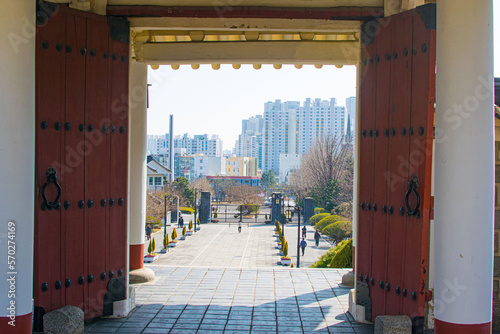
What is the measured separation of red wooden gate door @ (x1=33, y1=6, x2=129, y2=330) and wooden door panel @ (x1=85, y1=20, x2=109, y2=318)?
0.01 meters

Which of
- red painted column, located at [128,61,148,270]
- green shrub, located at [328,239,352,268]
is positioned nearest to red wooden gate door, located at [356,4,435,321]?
red painted column, located at [128,61,148,270]

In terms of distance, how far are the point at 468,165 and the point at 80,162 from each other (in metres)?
3.67

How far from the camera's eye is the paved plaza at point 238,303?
473cm

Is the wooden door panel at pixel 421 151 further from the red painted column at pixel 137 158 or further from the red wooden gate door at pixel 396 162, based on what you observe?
the red painted column at pixel 137 158

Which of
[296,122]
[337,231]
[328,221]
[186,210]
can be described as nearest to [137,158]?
[337,231]

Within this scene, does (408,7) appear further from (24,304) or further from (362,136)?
(24,304)

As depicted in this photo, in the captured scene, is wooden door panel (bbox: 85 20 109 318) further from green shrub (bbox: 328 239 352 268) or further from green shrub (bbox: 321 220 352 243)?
green shrub (bbox: 321 220 352 243)

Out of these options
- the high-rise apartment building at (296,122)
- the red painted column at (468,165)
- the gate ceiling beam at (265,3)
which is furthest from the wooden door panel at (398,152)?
the high-rise apartment building at (296,122)

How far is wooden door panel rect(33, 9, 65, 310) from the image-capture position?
171 inches

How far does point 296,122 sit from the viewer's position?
12875cm

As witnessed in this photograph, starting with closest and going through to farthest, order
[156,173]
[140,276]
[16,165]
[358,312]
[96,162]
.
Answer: [16,165]
[96,162]
[358,312]
[140,276]
[156,173]

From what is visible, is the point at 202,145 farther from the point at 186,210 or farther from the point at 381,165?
the point at 381,165

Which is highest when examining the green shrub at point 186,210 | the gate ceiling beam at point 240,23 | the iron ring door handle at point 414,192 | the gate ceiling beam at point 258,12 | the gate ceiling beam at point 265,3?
the gate ceiling beam at point 265,3

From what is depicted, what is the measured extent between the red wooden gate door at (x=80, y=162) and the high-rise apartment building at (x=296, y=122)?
123 metres
